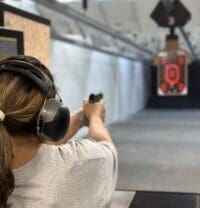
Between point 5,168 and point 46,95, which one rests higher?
point 46,95

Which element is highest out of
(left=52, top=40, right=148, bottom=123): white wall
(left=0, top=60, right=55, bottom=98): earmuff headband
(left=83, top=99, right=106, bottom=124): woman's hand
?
(left=0, top=60, right=55, bottom=98): earmuff headband

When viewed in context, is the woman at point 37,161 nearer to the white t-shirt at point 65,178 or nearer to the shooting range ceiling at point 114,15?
the white t-shirt at point 65,178

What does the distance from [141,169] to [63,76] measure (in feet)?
6.69

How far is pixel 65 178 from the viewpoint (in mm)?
1056

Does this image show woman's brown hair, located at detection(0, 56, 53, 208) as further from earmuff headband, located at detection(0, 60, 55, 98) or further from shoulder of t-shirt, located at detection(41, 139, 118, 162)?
shoulder of t-shirt, located at detection(41, 139, 118, 162)

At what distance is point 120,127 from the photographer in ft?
30.2

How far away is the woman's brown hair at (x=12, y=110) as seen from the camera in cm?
93

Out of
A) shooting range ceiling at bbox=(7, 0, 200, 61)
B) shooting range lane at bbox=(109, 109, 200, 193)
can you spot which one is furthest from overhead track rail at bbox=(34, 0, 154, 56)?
shooting range lane at bbox=(109, 109, 200, 193)

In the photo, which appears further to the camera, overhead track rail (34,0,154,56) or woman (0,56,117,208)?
overhead track rail (34,0,154,56)

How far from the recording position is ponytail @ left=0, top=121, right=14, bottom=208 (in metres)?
0.92

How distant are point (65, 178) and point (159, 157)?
15.6ft

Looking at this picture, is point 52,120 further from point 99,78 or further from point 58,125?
point 99,78

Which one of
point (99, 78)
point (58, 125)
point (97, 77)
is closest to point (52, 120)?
point (58, 125)

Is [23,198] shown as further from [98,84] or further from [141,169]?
[98,84]
